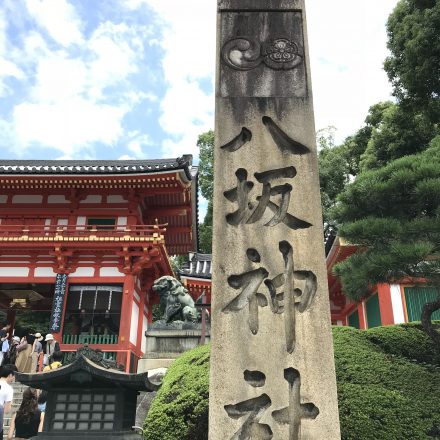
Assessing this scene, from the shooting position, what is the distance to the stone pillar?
9.23 feet

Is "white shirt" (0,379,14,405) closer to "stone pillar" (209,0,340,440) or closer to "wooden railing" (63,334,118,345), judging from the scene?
"stone pillar" (209,0,340,440)

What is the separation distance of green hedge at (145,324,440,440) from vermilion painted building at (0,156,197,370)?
27.4 ft

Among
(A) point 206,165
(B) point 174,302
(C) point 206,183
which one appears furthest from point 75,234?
(A) point 206,165

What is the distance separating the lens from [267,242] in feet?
10.3

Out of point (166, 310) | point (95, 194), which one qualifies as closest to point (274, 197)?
point (166, 310)

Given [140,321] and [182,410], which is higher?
[140,321]

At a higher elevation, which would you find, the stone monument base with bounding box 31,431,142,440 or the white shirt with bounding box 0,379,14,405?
the white shirt with bounding box 0,379,14,405

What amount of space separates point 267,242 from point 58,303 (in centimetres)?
1208

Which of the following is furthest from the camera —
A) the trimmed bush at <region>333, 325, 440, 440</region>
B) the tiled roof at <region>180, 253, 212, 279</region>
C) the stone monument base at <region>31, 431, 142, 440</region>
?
the tiled roof at <region>180, 253, 212, 279</region>

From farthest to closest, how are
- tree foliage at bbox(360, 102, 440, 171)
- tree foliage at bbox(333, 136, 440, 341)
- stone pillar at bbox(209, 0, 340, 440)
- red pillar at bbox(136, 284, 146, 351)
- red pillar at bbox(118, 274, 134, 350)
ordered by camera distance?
red pillar at bbox(136, 284, 146, 351)
red pillar at bbox(118, 274, 134, 350)
tree foliage at bbox(360, 102, 440, 171)
tree foliage at bbox(333, 136, 440, 341)
stone pillar at bbox(209, 0, 340, 440)

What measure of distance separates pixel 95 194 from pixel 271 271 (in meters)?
13.6

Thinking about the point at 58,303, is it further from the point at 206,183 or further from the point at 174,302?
the point at 206,183

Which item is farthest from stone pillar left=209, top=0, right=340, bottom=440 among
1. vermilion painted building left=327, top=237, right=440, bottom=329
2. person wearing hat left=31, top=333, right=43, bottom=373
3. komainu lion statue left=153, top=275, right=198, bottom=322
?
person wearing hat left=31, top=333, right=43, bottom=373

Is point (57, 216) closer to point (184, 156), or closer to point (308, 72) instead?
point (184, 156)
